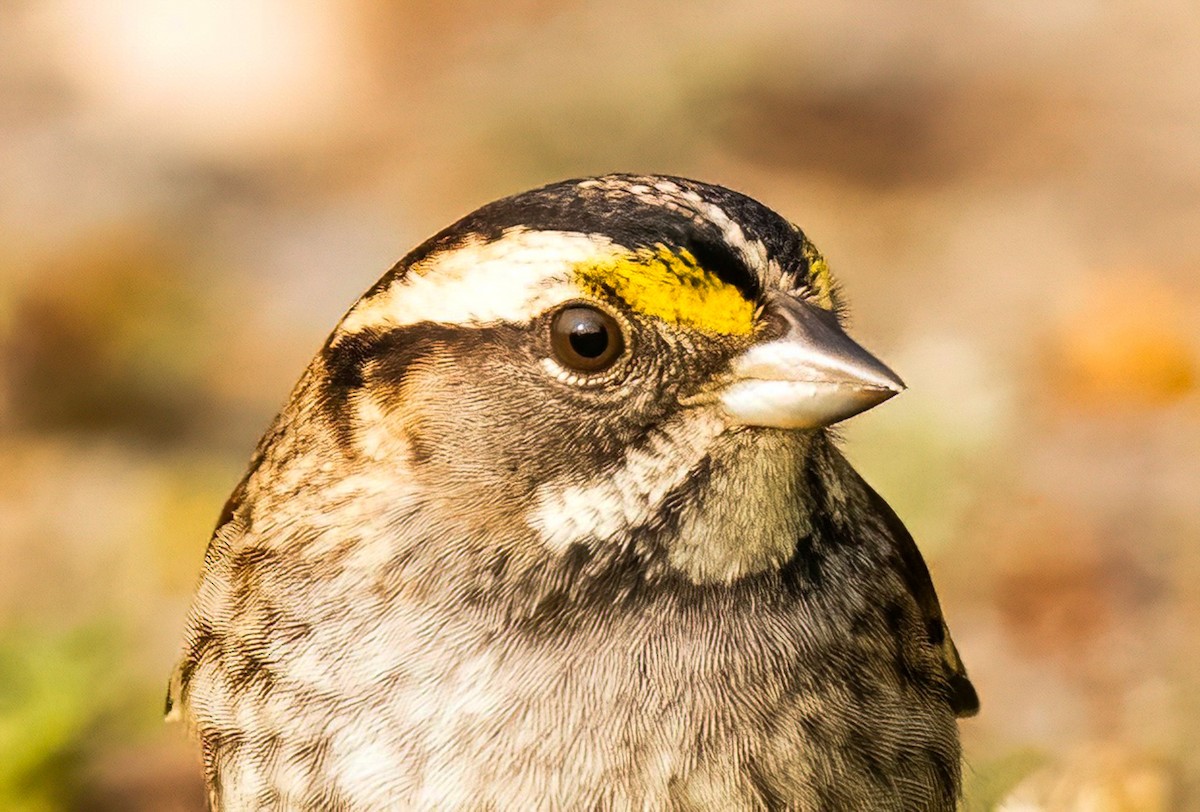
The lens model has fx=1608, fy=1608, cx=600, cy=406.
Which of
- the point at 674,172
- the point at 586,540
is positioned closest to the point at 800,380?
the point at 586,540

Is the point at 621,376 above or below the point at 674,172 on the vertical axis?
below

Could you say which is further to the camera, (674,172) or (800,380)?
(674,172)

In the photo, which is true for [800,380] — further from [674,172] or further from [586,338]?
[674,172]

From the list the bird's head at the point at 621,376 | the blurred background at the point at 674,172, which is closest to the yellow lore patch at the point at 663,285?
the bird's head at the point at 621,376

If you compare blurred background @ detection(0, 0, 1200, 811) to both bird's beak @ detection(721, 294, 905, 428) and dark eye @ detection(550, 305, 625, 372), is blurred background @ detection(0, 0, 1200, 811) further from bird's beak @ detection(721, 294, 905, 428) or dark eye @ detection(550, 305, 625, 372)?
dark eye @ detection(550, 305, 625, 372)

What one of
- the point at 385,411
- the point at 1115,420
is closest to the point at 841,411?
the point at 385,411

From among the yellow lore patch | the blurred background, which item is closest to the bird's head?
the yellow lore patch

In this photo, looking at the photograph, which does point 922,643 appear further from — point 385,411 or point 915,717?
point 385,411

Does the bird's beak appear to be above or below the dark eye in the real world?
below
